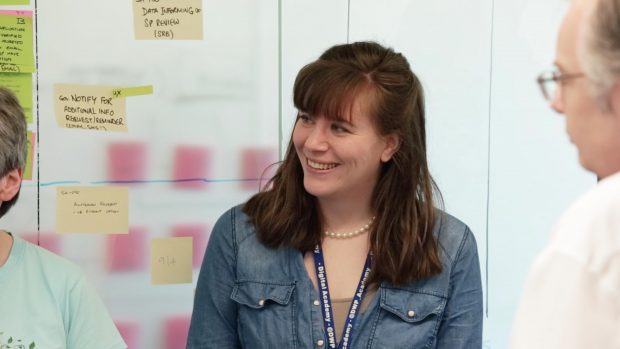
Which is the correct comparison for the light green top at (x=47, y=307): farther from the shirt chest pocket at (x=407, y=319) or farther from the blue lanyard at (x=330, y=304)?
the shirt chest pocket at (x=407, y=319)

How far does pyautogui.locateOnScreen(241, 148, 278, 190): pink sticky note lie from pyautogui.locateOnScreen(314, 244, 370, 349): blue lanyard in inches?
13.9

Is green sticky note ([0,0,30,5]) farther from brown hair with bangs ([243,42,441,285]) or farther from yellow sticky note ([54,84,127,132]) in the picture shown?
brown hair with bangs ([243,42,441,285])

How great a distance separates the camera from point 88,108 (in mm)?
2033

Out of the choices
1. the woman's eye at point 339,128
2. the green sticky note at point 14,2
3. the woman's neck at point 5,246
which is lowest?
the woman's neck at point 5,246

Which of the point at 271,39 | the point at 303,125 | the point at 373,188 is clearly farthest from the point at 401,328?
the point at 271,39

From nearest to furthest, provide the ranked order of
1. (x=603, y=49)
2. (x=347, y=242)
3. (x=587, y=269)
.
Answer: (x=587, y=269) → (x=603, y=49) → (x=347, y=242)

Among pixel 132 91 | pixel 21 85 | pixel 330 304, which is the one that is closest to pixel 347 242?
pixel 330 304

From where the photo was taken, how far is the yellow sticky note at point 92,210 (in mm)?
2039

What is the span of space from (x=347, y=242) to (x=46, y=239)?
2.42ft

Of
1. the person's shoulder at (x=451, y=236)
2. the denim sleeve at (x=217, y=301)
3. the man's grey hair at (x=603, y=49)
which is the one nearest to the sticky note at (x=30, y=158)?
the denim sleeve at (x=217, y=301)

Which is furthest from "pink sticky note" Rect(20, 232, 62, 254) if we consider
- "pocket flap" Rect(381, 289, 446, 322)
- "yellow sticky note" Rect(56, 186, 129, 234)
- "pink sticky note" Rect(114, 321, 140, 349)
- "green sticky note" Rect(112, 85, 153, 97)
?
"pocket flap" Rect(381, 289, 446, 322)

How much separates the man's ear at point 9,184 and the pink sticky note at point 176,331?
0.56 meters

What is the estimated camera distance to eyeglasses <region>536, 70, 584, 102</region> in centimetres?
99

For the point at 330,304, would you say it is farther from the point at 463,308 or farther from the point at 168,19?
the point at 168,19
